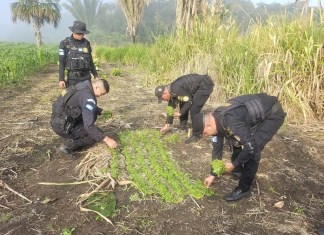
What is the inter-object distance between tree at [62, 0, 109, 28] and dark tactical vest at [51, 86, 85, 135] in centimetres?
6121

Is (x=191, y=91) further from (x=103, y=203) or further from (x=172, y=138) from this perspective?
(x=103, y=203)

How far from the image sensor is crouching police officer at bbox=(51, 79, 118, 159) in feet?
13.0

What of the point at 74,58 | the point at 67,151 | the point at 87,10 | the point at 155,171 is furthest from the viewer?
the point at 87,10

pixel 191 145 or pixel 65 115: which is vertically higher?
pixel 65 115

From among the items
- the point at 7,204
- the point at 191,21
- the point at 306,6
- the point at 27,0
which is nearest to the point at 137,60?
the point at 191,21

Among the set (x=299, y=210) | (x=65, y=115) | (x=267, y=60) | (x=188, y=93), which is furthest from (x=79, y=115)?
(x=267, y=60)

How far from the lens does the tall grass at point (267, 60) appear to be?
18.5 ft

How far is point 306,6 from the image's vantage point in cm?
598

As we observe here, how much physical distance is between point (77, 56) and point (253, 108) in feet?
12.1

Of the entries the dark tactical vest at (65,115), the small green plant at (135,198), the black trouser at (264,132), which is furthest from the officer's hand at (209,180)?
the dark tactical vest at (65,115)

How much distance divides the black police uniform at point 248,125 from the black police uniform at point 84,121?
1.46 m

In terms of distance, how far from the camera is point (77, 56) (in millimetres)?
5895

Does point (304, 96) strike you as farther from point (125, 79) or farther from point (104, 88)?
point (125, 79)

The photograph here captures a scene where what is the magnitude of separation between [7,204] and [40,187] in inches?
16.6
